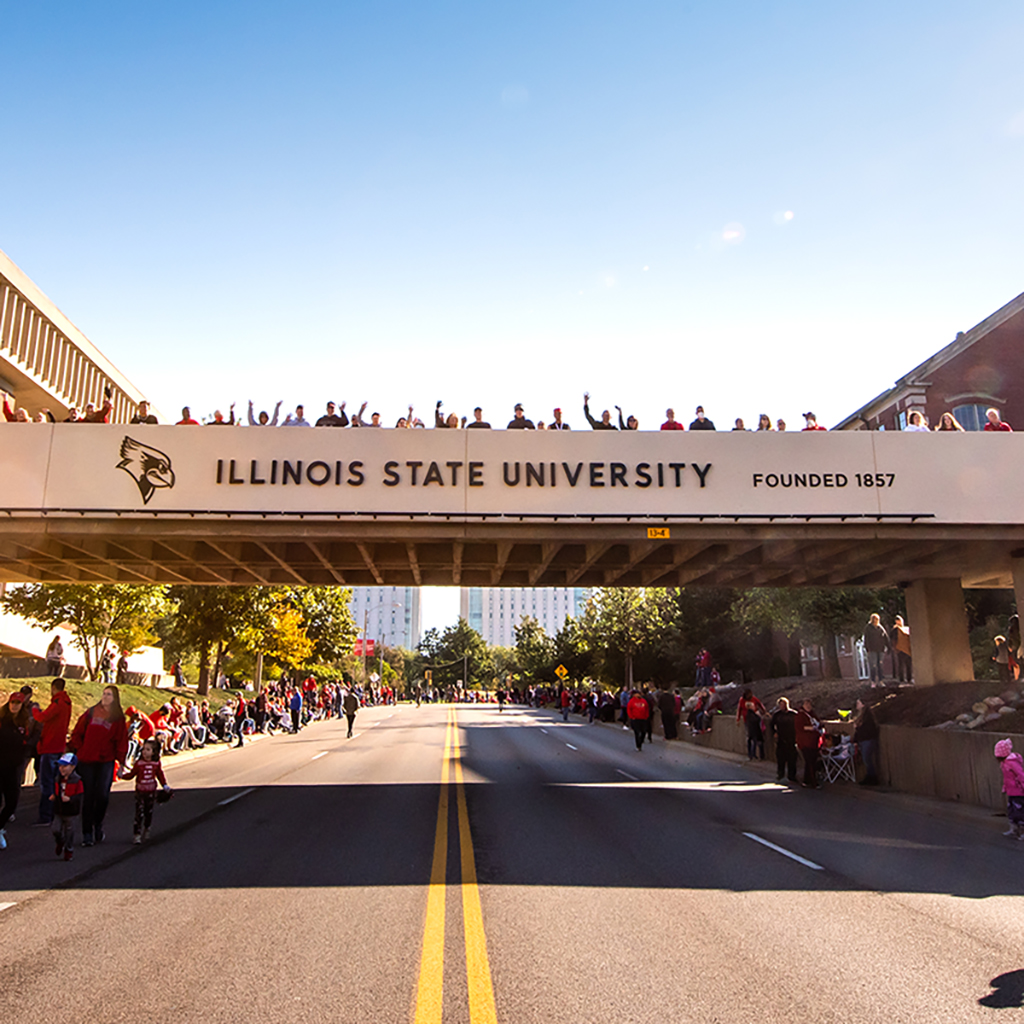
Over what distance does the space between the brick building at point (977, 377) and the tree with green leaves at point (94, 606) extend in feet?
99.8

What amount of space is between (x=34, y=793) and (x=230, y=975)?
1208 cm

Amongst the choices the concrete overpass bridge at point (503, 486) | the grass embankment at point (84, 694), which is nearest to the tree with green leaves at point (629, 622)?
the grass embankment at point (84, 694)

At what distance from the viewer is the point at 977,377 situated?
37031mm

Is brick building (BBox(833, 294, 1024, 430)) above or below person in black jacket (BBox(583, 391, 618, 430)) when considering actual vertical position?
above

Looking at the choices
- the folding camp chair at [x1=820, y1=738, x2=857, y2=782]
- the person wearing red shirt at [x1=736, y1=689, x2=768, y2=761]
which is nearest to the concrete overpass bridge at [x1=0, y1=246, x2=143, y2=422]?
the person wearing red shirt at [x1=736, y1=689, x2=768, y2=761]

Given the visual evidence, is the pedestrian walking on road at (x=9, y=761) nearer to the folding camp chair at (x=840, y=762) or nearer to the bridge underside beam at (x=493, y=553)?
the bridge underside beam at (x=493, y=553)

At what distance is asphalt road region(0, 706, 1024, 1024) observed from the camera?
5.00 m

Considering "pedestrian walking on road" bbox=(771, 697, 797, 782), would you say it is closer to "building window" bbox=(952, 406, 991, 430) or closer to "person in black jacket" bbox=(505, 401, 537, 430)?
"person in black jacket" bbox=(505, 401, 537, 430)

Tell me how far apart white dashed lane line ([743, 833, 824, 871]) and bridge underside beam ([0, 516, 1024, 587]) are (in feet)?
20.3

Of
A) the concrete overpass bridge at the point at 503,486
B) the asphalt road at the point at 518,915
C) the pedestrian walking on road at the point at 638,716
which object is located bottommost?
the asphalt road at the point at 518,915

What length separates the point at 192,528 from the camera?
1510 cm

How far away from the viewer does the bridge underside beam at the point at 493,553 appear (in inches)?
602

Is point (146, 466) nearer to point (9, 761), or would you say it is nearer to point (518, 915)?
point (9, 761)

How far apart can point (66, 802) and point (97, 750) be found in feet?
2.95
